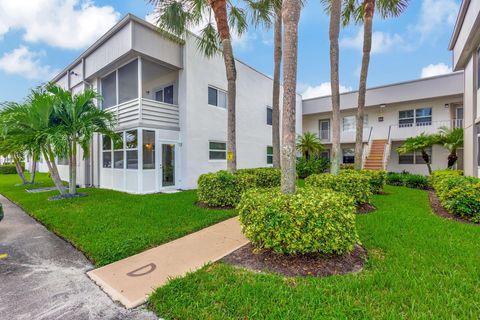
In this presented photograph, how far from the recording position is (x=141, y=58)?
9.45 m

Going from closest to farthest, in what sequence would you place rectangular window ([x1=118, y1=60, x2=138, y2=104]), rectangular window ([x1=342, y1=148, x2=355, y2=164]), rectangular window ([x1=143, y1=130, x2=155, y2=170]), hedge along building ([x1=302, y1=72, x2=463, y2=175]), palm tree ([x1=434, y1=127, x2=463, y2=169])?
rectangular window ([x1=143, y1=130, x2=155, y2=170])
rectangular window ([x1=118, y1=60, x2=138, y2=104])
palm tree ([x1=434, y1=127, x2=463, y2=169])
hedge along building ([x1=302, y1=72, x2=463, y2=175])
rectangular window ([x1=342, y1=148, x2=355, y2=164])

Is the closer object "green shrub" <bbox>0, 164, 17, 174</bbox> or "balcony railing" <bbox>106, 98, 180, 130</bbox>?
"balcony railing" <bbox>106, 98, 180, 130</bbox>

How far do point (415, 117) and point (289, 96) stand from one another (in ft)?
54.3

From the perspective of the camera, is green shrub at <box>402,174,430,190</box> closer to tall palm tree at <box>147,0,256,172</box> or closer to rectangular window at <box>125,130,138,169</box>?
tall palm tree at <box>147,0,256,172</box>

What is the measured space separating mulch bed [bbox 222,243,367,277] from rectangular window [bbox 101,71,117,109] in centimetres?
1081

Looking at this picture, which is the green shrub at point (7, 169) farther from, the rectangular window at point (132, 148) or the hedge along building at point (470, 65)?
the hedge along building at point (470, 65)

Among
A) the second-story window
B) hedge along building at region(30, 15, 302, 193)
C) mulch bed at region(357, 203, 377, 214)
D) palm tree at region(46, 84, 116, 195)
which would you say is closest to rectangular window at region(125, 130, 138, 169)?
hedge along building at region(30, 15, 302, 193)

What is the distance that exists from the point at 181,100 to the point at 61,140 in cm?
481

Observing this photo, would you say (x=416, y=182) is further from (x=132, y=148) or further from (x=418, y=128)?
(x=132, y=148)

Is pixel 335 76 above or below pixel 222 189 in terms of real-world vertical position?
above

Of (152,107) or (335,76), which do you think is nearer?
(335,76)

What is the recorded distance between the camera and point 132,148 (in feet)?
31.7

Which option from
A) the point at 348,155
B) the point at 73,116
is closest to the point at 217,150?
the point at 73,116

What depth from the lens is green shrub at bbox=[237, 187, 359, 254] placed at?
3221mm
